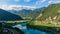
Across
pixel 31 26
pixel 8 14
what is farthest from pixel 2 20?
pixel 31 26

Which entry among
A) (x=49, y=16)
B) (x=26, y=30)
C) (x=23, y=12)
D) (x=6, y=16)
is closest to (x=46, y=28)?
(x=49, y=16)

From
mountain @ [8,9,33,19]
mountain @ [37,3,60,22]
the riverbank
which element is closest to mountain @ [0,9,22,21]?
mountain @ [8,9,33,19]

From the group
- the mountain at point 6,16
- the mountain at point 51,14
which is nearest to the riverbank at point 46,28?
the mountain at point 51,14

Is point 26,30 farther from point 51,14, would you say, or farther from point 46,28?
point 51,14

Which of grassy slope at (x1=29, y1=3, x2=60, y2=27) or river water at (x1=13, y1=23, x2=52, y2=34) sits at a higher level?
grassy slope at (x1=29, y1=3, x2=60, y2=27)

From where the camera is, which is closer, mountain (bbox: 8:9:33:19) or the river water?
the river water

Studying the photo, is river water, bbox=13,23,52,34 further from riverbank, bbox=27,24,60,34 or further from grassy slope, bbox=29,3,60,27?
grassy slope, bbox=29,3,60,27

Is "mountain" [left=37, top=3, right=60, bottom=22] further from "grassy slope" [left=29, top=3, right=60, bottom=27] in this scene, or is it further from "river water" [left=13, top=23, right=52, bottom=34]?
"river water" [left=13, top=23, right=52, bottom=34]

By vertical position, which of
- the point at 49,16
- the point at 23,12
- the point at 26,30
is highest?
the point at 23,12

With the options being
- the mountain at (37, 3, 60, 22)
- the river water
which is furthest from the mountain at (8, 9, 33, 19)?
the mountain at (37, 3, 60, 22)

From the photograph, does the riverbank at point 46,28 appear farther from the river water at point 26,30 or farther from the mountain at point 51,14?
the mountain at point 51,14

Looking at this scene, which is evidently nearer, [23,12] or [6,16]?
[6,16]
